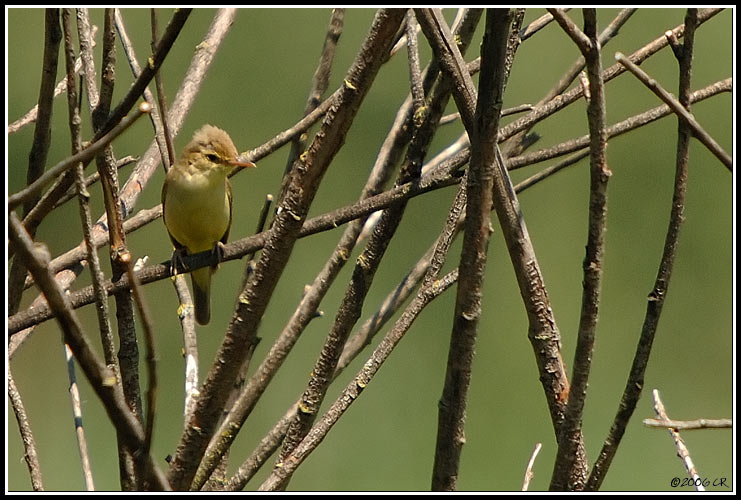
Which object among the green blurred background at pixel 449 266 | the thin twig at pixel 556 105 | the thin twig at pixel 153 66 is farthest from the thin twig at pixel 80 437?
the green blurred background at pixel 449 266

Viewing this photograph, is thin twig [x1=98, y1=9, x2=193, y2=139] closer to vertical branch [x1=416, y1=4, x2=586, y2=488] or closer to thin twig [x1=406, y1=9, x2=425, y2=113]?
vertical branch [x1=416, y1=4, x2=586, y2=488]

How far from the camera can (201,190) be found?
3412mm

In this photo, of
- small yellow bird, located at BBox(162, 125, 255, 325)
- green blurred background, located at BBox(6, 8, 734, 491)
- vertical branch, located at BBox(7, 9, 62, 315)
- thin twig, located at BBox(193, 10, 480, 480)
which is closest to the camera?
vertical branch, located at BBox(7, 9, 62, 315)

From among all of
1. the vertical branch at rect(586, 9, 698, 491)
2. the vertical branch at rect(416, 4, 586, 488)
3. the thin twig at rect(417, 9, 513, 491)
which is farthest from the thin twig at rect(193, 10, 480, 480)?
the vertical branch at rect(586, 9, 698, 491)

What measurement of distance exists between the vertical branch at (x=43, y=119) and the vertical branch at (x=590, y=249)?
0.92 meters

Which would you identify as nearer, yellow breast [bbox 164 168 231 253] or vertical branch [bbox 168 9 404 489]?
vertical branch [bbox 168 9 404 489]

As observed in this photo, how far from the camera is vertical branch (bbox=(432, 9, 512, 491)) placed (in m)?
1.28

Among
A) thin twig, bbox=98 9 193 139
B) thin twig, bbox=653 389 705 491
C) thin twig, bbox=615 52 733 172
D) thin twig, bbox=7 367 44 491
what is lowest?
thin twig, bbox=653 389 705 491

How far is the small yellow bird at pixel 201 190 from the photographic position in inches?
132

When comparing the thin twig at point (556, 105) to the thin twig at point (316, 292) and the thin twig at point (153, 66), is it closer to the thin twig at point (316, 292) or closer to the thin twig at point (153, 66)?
the thin twig at point (316, 292)

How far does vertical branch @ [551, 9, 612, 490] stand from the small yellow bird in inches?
84.3

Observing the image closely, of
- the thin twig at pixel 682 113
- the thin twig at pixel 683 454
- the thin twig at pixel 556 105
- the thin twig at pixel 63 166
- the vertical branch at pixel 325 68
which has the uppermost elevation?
the vertical branch at pixel 325 68

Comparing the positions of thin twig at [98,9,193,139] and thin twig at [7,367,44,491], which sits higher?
thin twig at [98,9,193,139]

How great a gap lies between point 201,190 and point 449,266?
3.77 metres
